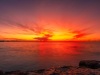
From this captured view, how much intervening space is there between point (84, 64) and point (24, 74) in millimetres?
14489

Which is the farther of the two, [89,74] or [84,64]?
[84,64]

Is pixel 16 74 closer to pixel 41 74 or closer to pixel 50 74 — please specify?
pixel 41 74

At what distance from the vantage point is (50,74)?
2100 cm

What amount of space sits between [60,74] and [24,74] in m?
5.58

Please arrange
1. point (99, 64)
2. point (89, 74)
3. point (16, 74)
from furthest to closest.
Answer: point (99, 64)
point (16, 74)
point (89, 74)

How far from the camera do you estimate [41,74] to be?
21.3 m

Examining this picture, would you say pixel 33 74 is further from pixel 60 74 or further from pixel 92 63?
pixel 92 63

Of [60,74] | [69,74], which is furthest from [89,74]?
[60,74]

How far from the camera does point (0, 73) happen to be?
21.6m

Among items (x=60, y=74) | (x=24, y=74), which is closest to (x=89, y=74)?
(x=60, y=74)

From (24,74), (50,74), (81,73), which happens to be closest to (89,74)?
(81,73)

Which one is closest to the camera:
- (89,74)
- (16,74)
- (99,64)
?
(89,74)

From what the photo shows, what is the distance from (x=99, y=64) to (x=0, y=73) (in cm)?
1979

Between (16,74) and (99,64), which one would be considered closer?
(16,74)
